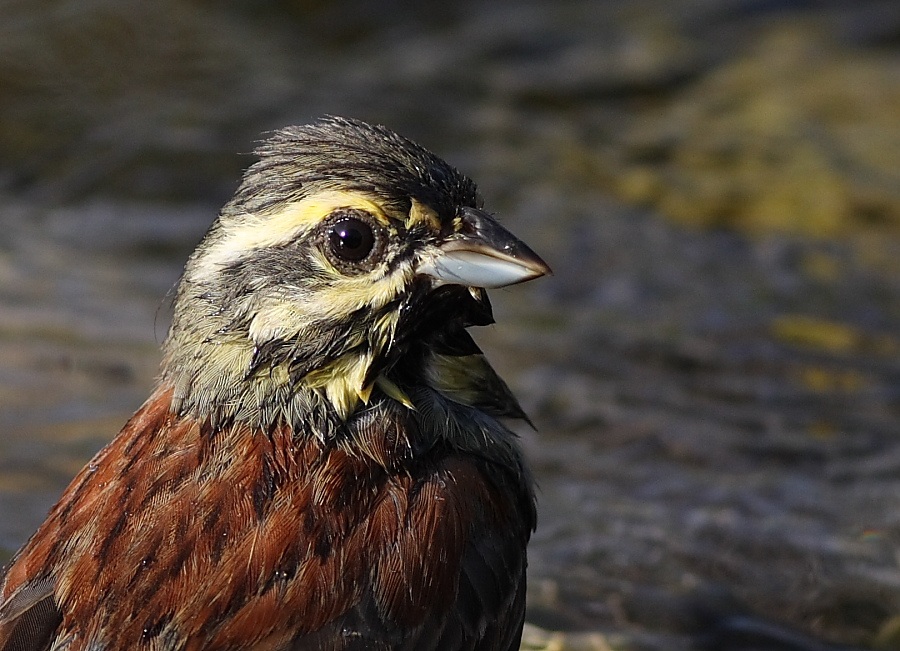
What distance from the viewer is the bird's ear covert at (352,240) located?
525cm

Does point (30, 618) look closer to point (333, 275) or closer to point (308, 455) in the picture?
point (308, 455)

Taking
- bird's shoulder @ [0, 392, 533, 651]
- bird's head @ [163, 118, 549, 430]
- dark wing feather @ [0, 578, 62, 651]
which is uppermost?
bird's head @ [163, 118, 549, 430]

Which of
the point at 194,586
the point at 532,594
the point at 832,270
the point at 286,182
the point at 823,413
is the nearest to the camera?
the point at 194,586

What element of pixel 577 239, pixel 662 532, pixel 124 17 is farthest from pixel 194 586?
pixel 124 17

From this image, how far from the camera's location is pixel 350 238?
17.2ft

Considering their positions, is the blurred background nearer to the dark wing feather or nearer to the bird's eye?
the bird's eye

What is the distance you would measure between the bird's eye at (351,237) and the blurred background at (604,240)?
3.10 feet

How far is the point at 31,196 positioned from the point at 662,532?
649 cm

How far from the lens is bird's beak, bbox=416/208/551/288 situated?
209 inches

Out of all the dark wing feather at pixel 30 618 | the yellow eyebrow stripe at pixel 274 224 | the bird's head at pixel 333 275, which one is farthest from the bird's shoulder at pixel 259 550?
the yellow eyebrow stripe at pixel 274 224

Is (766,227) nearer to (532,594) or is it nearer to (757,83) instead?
(757,83)

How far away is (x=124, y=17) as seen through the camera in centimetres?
1420

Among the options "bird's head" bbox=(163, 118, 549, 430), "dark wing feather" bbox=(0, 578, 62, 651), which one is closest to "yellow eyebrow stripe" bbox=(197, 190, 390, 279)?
"bird's head" bbox=(163, 118, 549, 430)

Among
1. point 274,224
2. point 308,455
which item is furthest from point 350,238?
point 308,455
